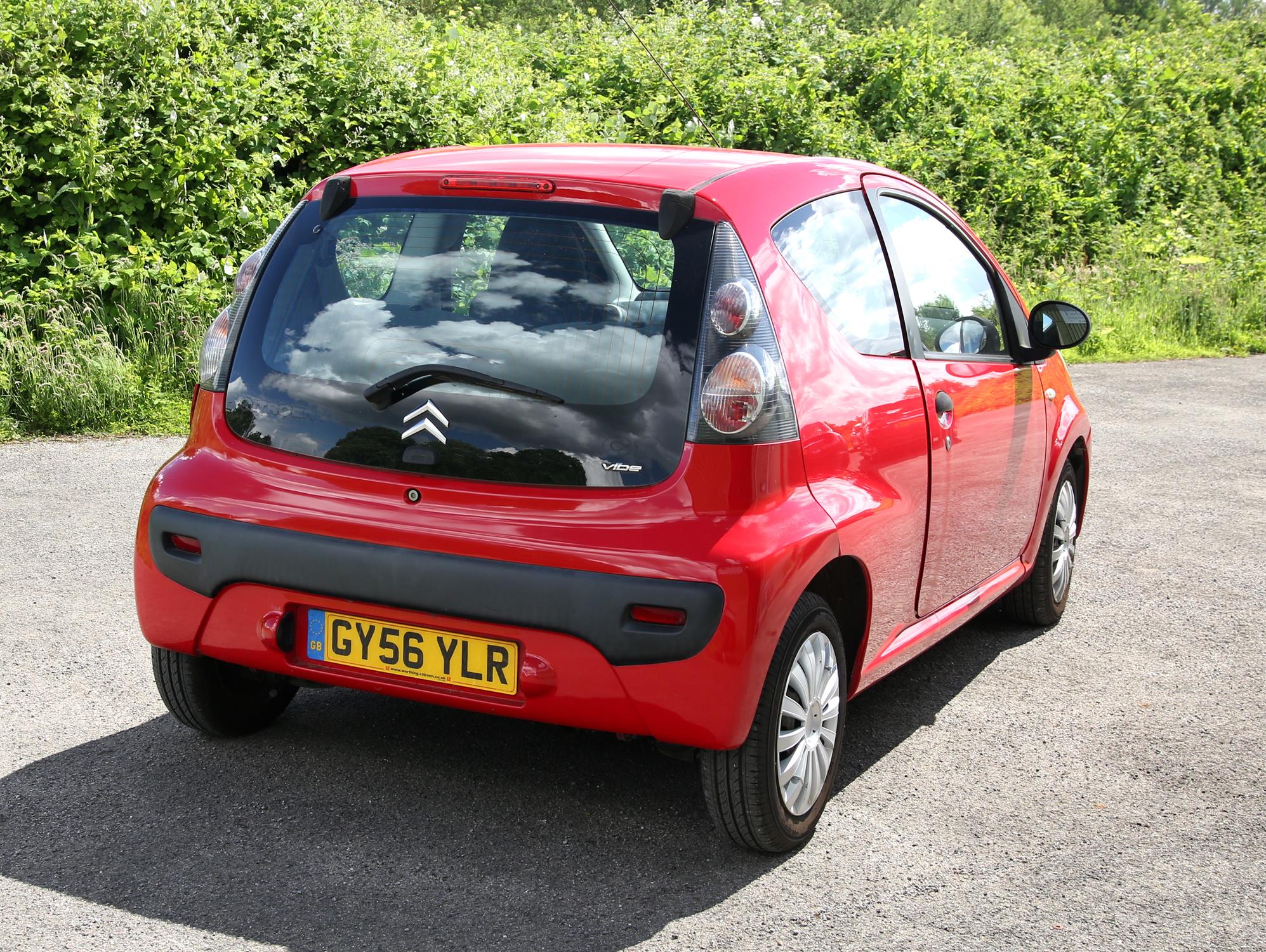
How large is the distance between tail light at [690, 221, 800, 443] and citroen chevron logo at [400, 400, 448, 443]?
59cm

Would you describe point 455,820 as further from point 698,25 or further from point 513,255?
point 698,25

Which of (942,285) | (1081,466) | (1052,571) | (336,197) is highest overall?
(336,197)

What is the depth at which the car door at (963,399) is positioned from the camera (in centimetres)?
404

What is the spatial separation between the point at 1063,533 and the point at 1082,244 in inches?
456

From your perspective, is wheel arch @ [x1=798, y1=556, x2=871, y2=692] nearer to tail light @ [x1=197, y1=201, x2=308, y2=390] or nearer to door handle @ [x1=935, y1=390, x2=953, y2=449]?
door handle @ [x1=935, y1=390, x2=953, y2=449]

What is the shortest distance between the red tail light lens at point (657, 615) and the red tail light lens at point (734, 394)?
42 centimetres

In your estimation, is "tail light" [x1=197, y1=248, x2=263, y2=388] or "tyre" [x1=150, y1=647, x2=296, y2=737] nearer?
"tail light" [x1=197, y1=248, x2=263, y2=388]

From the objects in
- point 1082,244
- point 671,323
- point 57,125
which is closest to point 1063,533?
point 671,323

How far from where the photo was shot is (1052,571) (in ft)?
17.5

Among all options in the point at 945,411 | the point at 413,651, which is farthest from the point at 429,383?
the point at 945,411

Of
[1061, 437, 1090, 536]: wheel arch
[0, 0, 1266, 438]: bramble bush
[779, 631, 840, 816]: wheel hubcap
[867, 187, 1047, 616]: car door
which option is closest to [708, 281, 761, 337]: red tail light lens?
[779, 631, 840, 816]: wheel hubcap

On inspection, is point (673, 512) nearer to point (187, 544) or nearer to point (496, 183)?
point (496, 183)

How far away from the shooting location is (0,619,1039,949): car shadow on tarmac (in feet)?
9.86

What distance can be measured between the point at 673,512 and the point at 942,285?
177cm
